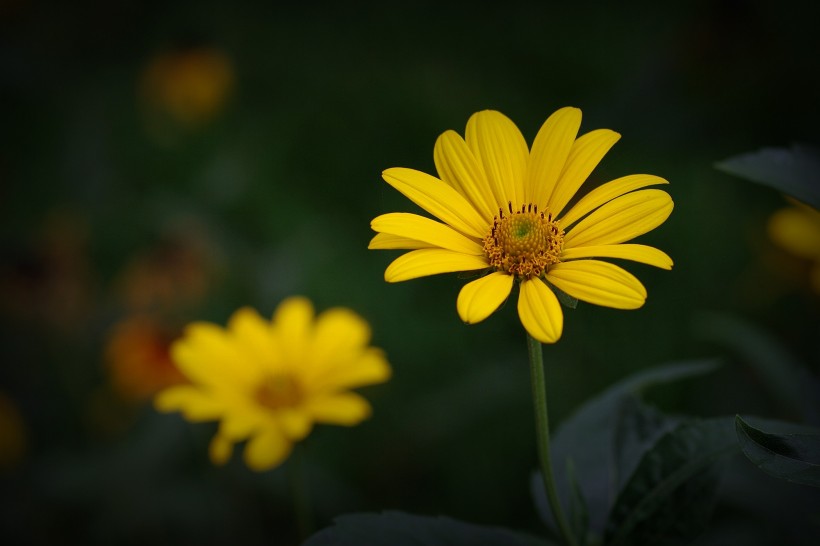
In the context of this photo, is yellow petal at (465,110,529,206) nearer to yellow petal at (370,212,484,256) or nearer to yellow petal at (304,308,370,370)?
yellow petal at (370,212,484,256)

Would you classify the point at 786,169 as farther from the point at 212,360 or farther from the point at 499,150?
the point at 212,360

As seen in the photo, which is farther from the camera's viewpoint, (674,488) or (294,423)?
(294,423)

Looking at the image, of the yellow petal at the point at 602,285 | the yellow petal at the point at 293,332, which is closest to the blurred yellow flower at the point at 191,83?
the yellow petal at the point at 293,332

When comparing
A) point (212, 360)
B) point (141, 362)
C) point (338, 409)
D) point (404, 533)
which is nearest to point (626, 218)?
point (404, 533)

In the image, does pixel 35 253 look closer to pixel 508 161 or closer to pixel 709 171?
pixel 508 161

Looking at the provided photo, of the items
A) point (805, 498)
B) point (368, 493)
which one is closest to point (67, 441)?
point (368, 493)

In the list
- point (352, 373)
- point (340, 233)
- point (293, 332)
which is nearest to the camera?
point (352, 373)
